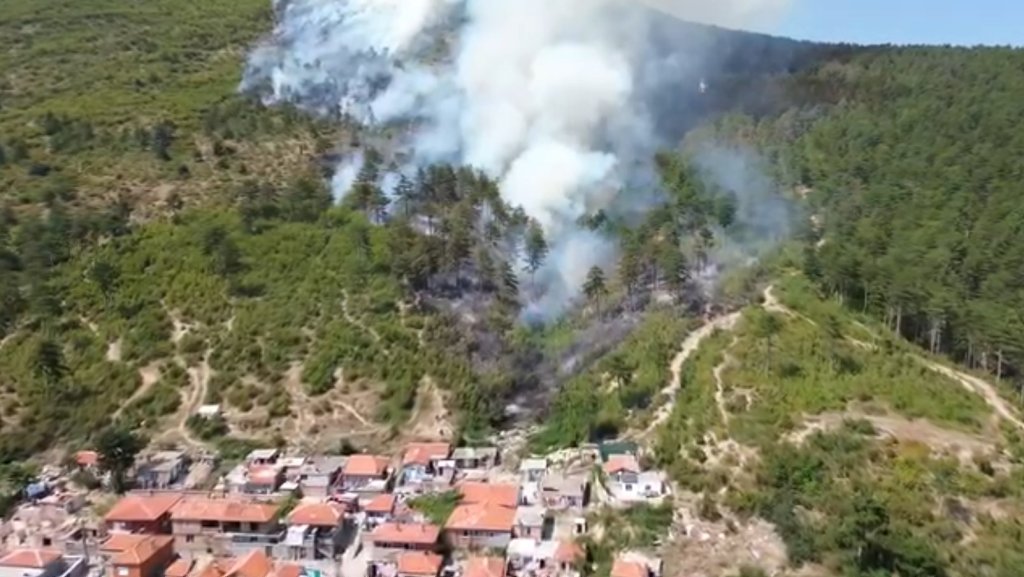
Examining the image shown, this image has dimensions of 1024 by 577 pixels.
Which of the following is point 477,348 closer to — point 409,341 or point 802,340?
point 409,341

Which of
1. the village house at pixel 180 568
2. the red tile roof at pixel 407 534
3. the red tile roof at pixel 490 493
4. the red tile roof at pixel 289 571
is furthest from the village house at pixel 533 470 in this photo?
the village house at pixel 180 568

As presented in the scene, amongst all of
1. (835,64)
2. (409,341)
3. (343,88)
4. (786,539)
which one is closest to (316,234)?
(409,341)

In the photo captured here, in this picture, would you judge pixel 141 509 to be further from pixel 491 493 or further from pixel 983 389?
pixel 983 389

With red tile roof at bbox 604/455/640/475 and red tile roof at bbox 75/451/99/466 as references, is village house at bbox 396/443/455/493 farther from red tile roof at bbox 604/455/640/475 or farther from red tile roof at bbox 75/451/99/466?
red tile roof at bbox 75/451/99/466

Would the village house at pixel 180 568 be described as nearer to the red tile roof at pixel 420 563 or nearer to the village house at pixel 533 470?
the red tile roof at pixel 420 563

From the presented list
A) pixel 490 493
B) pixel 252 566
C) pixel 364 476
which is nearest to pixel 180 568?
pixel 252 566
